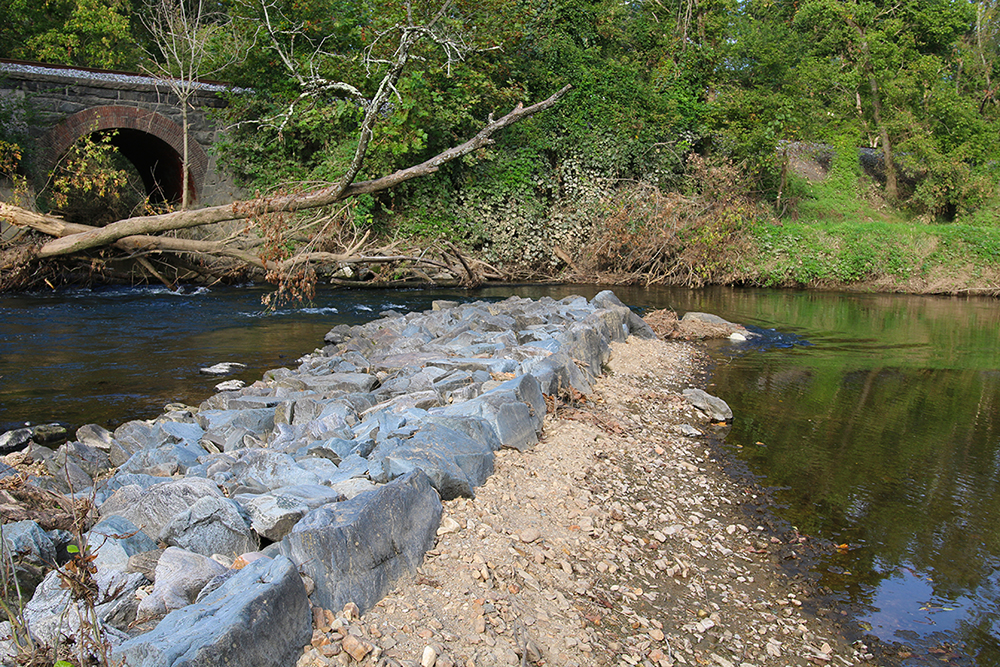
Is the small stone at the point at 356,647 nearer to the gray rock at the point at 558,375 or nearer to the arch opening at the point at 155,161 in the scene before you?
the gray rock at the point at 558,375

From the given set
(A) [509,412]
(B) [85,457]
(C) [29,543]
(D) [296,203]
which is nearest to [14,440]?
(B) [85,457]

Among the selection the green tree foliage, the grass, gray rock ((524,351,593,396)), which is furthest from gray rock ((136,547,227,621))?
the green tree foliage

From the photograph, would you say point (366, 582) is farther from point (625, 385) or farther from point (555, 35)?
point (555, 35)

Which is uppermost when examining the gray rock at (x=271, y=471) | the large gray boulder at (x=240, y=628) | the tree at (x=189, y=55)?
the tree at (x=189, y=55)

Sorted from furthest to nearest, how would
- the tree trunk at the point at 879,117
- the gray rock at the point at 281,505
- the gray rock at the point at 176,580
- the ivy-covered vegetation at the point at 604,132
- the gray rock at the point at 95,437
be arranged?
1. the tree trunk at the point at 879,117
2. the ivy-covered vegetation at the point at 604,132
3. the gray rock at the point at 95,437
4. the gray rock at the point at 281,505
5. the gray rock at the point at 176,580

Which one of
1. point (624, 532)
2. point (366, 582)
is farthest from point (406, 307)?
point (366, 582)

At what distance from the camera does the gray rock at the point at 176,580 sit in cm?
221

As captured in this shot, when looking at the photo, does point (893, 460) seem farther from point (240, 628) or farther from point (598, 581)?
point (240, 628)

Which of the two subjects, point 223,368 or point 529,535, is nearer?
point 529,535

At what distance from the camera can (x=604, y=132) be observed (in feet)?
54.2

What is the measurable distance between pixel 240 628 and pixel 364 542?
2.14 feet

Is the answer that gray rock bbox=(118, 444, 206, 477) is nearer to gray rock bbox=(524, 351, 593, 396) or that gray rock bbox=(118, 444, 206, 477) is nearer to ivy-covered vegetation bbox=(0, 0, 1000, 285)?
gray rock bbox=(524, 351, 593, 396)

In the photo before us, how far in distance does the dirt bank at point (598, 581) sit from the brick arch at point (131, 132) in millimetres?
12441

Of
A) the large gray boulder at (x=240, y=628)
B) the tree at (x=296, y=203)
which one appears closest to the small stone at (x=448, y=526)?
the large gray boulder at (x=240, y=628)
